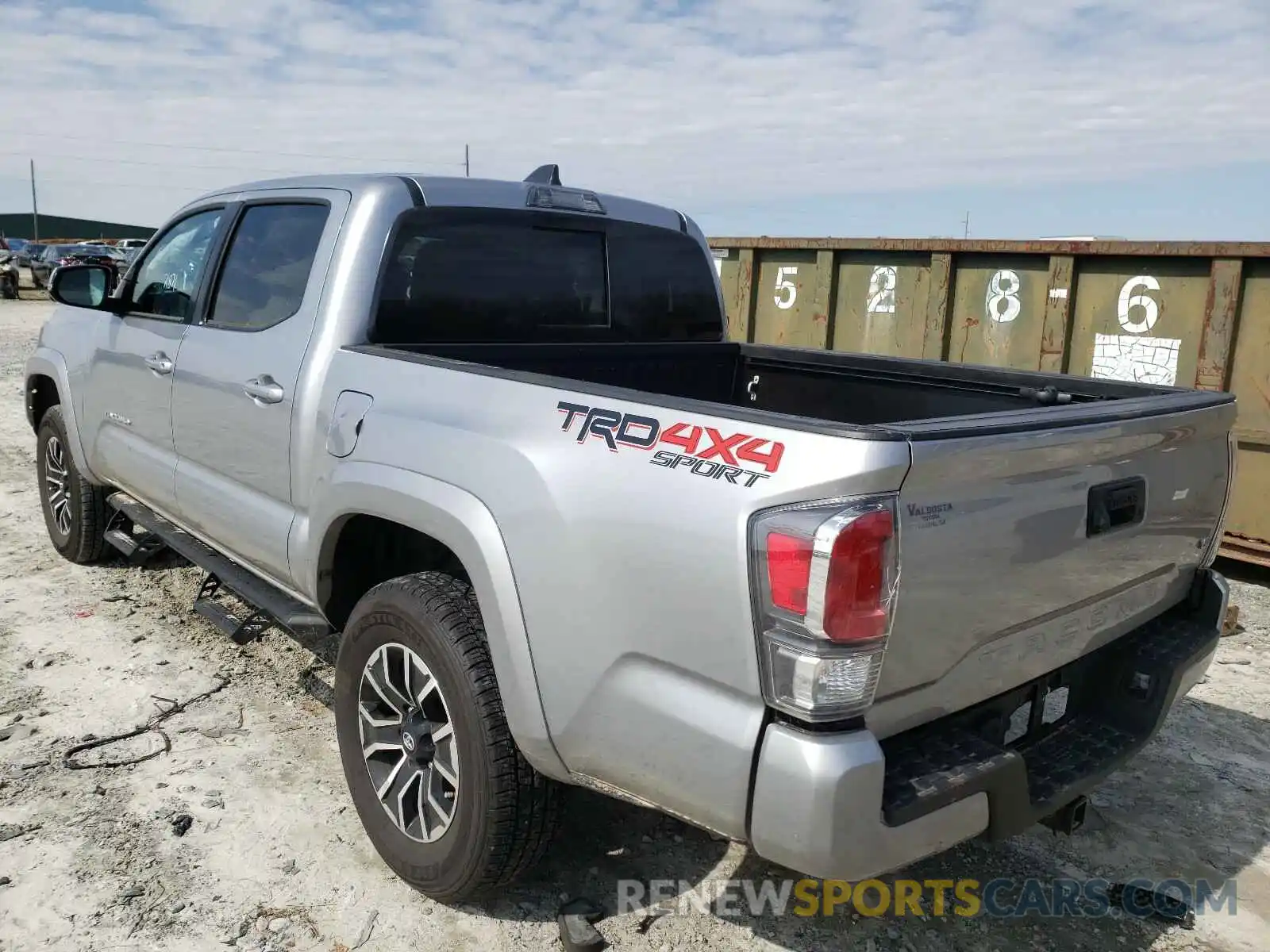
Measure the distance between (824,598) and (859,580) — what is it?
0.25 feet

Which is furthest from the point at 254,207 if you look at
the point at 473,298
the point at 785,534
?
the point at 785,534

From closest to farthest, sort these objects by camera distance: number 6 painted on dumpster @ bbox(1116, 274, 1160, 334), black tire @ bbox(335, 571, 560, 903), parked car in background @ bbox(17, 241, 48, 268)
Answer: black tire @ bbox(335, 571, 560, 903) < number 6 painted on dumpster @ bbox(1116, 274, 1160, 334) < parked car in background @ bbox(17, 241, 48, 268)

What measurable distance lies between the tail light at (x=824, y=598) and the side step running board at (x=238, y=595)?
1.87 meters

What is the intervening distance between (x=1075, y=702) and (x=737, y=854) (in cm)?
111

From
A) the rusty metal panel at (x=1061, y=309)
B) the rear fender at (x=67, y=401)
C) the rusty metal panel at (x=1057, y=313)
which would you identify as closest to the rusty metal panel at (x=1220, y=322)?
the rusty metal panel at (x=1061, y=309)

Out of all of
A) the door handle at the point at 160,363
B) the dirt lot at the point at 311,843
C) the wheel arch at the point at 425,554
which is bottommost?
A: the dirt lot at the point at 311,843

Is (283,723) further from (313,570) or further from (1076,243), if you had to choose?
(1076,243)

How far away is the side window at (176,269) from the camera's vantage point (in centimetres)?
404

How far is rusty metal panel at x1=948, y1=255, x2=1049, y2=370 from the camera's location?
6.59 m

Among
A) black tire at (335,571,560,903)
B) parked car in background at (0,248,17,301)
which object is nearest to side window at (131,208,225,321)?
black tire at (335,571,560,903)

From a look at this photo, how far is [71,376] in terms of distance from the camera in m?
4.98

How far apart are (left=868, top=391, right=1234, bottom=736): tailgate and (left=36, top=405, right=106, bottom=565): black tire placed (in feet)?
15.1

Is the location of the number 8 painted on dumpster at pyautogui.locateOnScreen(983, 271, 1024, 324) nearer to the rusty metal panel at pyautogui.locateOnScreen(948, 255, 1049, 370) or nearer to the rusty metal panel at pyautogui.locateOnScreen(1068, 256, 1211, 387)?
Answer: the rusty metal panel at pyautogui.locateOnScreen(948, 255, 1049, 370)

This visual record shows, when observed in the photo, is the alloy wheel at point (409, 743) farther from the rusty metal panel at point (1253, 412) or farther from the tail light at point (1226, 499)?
the rusty metal panel at point (1253, 412)
